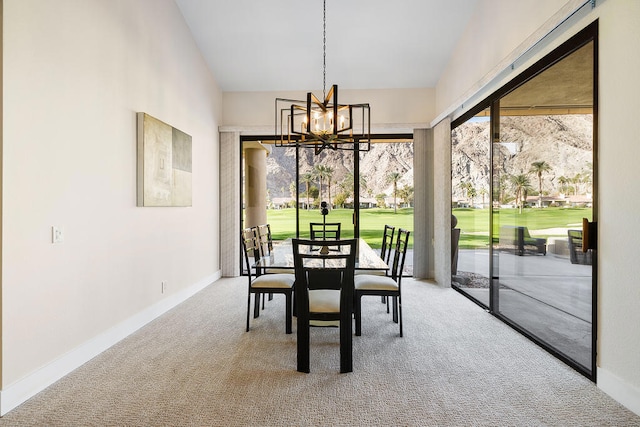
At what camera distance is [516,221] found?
3500mm

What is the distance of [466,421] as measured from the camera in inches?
77.2

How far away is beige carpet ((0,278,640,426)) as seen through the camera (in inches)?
78.9

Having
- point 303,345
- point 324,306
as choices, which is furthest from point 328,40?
point 303,345

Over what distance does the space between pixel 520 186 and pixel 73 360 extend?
405 centimetres

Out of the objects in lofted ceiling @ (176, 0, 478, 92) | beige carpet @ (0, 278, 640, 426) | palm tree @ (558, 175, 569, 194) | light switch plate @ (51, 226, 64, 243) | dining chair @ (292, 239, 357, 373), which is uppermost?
lofted ceiling @ (176, 0, 478, 92)

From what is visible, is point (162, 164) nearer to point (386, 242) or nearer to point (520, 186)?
point (386, 242)

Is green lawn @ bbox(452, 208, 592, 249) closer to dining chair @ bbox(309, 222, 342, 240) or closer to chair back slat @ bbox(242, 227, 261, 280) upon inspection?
dining chair @ bbox(309, 222, 342, 240)

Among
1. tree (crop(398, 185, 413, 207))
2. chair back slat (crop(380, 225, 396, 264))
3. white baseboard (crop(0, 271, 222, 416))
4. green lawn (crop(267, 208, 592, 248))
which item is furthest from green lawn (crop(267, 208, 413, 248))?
white baseboard (crop(0, 271, 222, 416))

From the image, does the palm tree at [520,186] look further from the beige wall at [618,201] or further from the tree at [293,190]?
the tree at [293,190]

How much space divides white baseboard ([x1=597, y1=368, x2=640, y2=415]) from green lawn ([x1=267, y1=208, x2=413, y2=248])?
3.76 meters

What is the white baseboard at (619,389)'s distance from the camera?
80.5 inches

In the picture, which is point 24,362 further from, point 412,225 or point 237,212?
point 412,225

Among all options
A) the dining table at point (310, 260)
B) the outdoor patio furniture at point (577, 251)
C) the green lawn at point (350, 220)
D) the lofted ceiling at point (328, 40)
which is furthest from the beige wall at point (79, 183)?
the outdoor patio furniture at point (577, 251)

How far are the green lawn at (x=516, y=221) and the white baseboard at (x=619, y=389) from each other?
102cm
